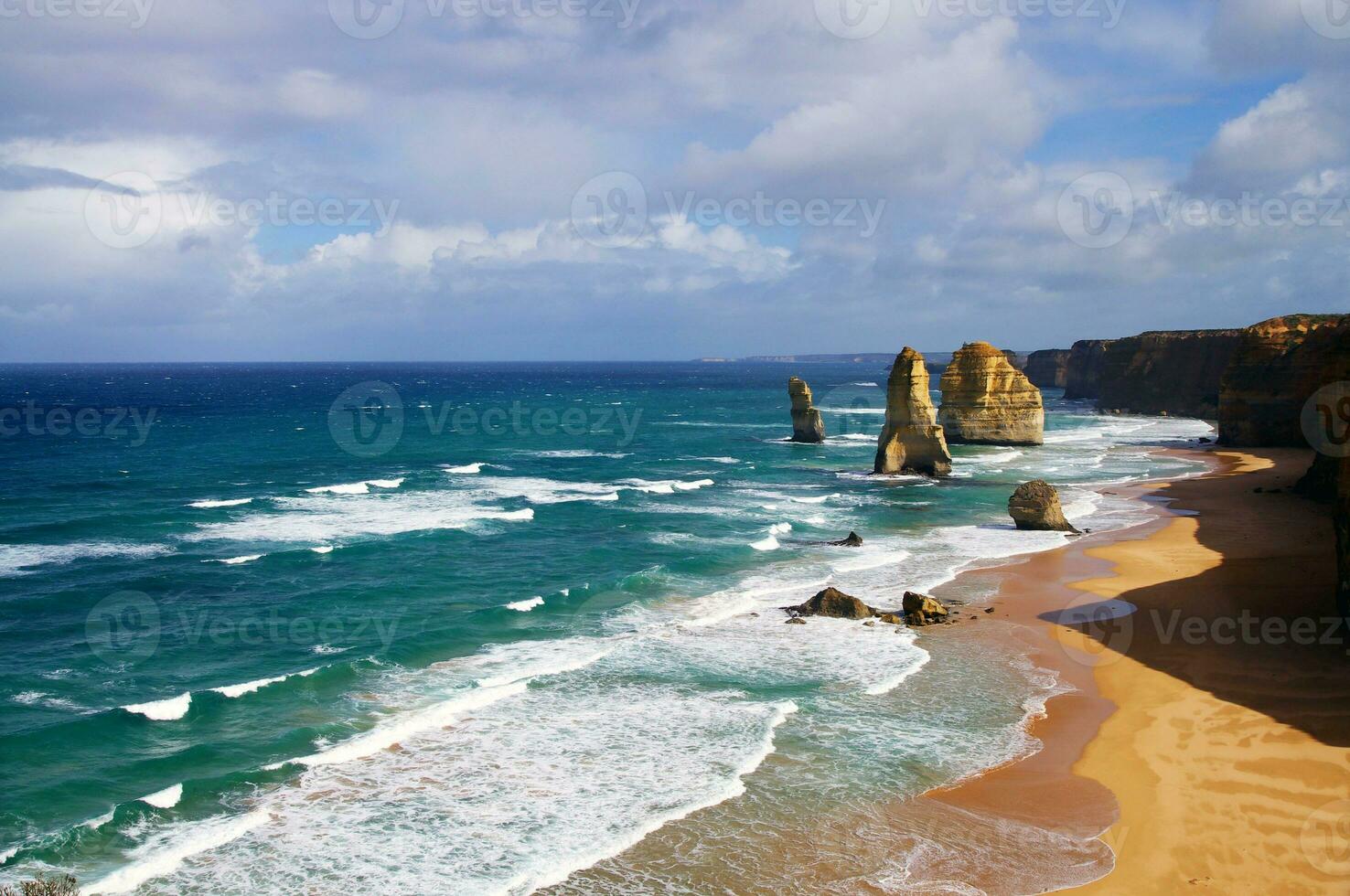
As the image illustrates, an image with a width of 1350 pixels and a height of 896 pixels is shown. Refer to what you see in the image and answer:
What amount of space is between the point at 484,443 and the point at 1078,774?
6326cm

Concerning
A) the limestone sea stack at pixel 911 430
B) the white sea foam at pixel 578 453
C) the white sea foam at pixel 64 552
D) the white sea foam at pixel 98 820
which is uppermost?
the limestone sea stack at pixel 911 430

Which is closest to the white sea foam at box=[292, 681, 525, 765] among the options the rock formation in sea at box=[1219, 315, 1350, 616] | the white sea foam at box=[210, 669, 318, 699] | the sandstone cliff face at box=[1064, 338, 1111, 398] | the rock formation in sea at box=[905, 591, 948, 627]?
the white sea foam at box=[210, 669, 318, 699]

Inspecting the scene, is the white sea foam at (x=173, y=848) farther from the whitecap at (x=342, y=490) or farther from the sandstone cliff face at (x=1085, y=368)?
the sandstone cliff face at (x=1085, y=368)

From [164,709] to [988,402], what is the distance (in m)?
61.9

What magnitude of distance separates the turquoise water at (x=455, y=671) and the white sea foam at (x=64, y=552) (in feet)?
0.63

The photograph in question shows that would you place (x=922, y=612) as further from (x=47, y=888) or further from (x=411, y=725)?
(x=47, y=888)

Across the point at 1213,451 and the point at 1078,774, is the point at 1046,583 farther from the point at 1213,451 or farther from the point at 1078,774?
the point at 1213,451

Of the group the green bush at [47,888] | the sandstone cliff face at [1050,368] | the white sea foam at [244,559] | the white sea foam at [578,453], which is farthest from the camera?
the sandstone cliff face at [1050,368]

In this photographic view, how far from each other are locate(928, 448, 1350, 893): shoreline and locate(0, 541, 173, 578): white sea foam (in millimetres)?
29516

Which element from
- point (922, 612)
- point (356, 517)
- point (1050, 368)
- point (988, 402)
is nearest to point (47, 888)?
point (922, 612)

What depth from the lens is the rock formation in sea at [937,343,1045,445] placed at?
68.5 meters

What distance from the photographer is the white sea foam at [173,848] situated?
14.2 meters

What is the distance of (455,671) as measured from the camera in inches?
930

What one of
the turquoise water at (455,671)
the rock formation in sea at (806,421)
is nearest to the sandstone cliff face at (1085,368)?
the rock formation in sea at (806,421)
